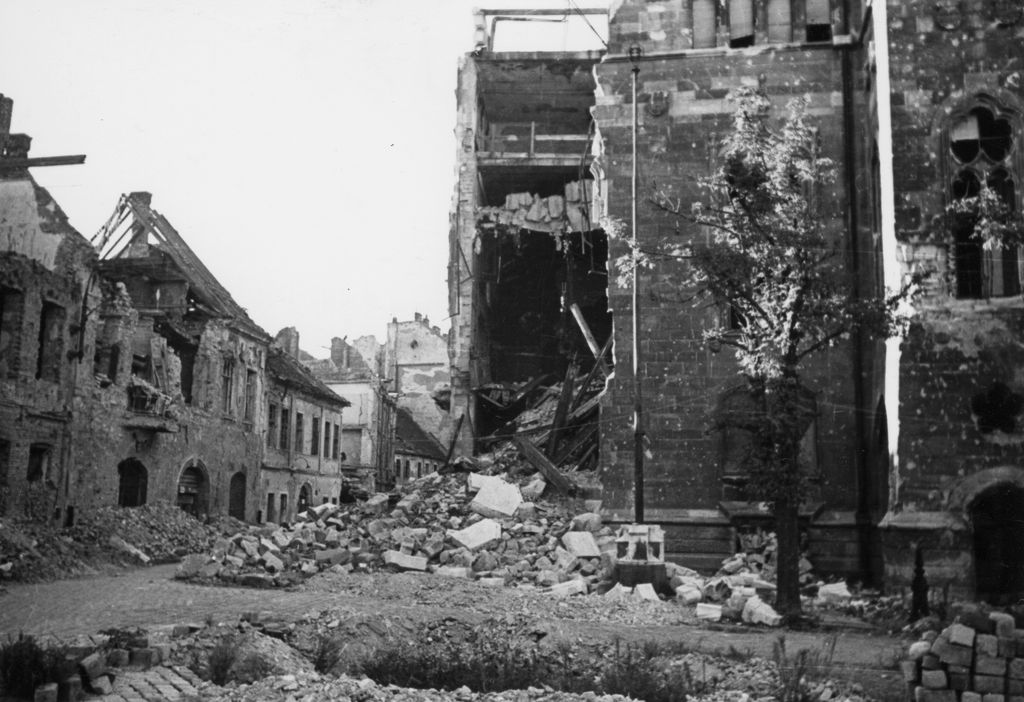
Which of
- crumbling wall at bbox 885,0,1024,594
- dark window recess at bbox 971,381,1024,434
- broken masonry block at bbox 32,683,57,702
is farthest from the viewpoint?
dark window recess at bbox 971,381,1024,434

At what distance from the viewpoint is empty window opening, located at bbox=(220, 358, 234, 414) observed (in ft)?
99.3

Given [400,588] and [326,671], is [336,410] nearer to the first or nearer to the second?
[400,588]

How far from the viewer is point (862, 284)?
1830cm

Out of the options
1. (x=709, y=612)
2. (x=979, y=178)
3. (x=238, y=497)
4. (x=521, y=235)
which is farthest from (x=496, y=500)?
(x=238, y=497)

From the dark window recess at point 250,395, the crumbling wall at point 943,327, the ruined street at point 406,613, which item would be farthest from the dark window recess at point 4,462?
the crumbling wall at point 943,327

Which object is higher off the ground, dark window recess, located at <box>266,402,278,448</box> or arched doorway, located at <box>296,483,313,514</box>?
dark window recess, located at <box>266,402,278,448</box>

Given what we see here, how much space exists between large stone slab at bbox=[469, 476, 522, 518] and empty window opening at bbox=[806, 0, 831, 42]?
1114 cm

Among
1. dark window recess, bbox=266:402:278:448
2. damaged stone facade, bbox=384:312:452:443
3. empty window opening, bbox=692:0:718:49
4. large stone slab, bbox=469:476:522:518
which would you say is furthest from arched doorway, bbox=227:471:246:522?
damaged stone facade, bbox=384:312:452:443

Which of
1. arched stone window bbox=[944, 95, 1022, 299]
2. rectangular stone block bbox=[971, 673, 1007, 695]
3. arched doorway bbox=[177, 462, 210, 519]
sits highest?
arched stone window bbox=[944, 95, 1022, 299]

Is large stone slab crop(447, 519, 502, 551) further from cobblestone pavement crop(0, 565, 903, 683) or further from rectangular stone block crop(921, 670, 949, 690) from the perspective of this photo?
rectangular stone block crop(921, 670, 949, 690)

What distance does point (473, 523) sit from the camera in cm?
1923

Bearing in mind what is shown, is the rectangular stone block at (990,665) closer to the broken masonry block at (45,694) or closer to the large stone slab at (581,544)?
the broken masonry block at (45,694)

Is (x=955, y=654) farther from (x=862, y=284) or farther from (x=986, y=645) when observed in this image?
(x=862, y=284)

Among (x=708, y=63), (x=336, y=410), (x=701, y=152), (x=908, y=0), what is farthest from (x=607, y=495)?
(x=336, y=410)
